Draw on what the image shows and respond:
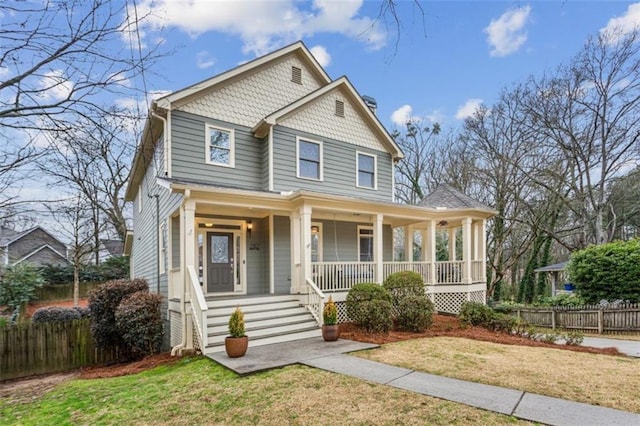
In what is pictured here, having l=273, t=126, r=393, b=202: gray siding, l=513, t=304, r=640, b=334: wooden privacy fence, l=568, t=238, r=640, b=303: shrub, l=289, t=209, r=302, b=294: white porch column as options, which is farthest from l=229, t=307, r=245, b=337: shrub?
l=568, t=238, r=640, b=303: shrub

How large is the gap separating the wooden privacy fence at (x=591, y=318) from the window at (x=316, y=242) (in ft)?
25.7

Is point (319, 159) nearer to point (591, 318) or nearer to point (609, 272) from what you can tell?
point (591, 318)

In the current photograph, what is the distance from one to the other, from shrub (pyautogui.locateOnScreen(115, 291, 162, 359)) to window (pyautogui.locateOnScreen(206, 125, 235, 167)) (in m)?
4.31

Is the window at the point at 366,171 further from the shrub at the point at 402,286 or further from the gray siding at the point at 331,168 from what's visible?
the shrub at the point at 402,286

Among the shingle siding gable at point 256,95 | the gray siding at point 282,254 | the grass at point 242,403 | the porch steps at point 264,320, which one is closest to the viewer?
the grass at point 242,403

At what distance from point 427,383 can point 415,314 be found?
4476mm

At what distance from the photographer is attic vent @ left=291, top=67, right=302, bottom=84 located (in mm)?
13158

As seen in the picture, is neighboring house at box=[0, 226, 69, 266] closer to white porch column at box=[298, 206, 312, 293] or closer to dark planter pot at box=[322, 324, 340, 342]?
white porch column at box=[298, 206, 312, 293]

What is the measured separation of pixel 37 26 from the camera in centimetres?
381

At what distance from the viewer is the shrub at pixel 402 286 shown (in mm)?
10516

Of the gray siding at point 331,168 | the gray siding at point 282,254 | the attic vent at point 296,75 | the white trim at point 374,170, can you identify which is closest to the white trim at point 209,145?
the gray siding at point 331,168

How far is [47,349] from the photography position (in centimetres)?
988

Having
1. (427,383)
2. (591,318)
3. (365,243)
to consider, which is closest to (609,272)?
(591,318)

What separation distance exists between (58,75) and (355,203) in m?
8.24
